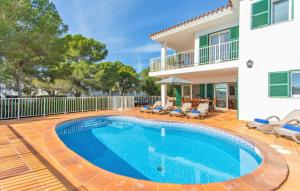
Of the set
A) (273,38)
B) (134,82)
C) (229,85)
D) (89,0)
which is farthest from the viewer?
(134,82)

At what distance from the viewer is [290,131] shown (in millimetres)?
5656

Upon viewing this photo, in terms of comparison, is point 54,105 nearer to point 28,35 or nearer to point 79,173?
point 28,35

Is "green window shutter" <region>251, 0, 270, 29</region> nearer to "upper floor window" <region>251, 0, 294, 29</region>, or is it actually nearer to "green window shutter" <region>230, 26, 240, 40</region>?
"upper floor window" <region>251, 0, 294, 29</region>

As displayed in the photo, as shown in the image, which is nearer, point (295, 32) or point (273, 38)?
point (295, 32)

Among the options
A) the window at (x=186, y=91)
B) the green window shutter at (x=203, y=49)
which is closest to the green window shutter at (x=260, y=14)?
the green window shutter at (x=203, y=49)

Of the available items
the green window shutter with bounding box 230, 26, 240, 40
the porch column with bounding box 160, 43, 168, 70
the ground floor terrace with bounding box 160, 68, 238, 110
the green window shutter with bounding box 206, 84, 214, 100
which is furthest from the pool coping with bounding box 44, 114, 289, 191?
the porch column with bounding box 160, 43, 168, 70

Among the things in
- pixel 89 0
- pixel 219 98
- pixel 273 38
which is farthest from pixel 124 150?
pixel 89 0

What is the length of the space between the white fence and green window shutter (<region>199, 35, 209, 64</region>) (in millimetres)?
7550

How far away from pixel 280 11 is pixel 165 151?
8759 mm

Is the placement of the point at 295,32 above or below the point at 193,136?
above

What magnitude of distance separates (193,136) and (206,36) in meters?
8.61

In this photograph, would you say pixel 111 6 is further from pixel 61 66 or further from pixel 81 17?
pixel 61 66

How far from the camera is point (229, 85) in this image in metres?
13.6

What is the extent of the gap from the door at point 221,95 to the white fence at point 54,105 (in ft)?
25.9
